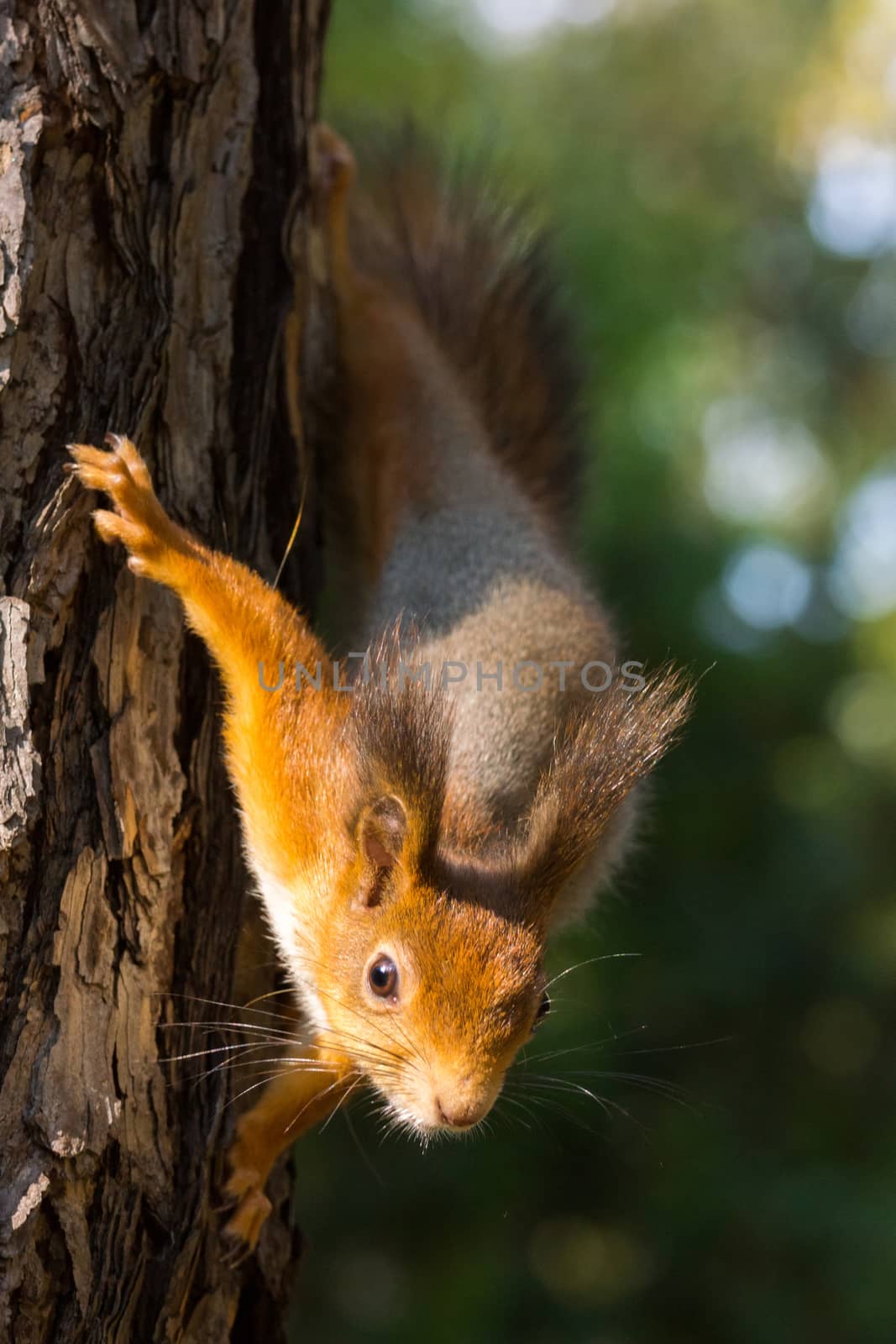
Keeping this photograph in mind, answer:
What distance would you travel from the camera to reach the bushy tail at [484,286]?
3.57m

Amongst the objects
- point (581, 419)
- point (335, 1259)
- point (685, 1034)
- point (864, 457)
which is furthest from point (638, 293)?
point (864, 457)

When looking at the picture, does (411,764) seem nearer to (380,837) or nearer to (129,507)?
(380,837)

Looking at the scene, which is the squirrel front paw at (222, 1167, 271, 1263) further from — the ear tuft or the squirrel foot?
the squirrel foot

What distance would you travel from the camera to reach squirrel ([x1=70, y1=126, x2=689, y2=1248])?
6.98 ft

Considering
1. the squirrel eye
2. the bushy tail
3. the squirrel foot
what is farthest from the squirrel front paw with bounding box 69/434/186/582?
the bushy tail

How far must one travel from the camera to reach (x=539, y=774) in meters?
2.47

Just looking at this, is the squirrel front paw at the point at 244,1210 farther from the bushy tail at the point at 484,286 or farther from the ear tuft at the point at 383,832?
the bushy tail at the point at 484,286

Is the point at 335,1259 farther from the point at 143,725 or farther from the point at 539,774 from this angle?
the point at 143,725

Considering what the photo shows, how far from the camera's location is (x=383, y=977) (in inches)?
87.5

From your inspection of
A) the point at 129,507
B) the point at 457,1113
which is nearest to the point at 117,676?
the point at 129,507

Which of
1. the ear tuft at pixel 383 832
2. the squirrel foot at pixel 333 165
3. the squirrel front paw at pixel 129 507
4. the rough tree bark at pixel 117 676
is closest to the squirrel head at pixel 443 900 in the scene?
the ear tuft at pixel 383 832

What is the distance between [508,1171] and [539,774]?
3.45 m

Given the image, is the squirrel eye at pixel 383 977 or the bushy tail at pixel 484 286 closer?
the squirrel eye at pixel 383 977

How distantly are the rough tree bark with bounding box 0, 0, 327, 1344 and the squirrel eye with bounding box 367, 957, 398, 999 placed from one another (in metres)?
0.26
